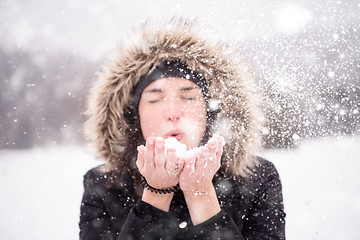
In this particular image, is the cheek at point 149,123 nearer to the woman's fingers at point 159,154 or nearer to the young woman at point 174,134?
the young woman at point 174,134

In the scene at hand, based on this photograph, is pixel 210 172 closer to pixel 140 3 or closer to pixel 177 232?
pixel 177 232

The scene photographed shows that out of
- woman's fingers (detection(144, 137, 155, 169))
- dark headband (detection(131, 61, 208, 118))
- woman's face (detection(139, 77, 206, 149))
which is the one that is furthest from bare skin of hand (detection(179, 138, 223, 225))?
dark headband (detection(131, 61, 208, 118))

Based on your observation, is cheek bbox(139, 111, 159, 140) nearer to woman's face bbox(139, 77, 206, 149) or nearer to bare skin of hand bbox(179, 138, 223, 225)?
woman's face bbox(139, 77, 206, 149)

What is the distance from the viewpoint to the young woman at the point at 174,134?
96 cm

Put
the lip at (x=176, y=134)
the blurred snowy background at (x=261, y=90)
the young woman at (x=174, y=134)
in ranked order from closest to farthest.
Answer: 1. the young woman at (x=174, y=134)
2. the lip at (x=176, y=134)
3. the blurred snowy background at (x=261, y=90)

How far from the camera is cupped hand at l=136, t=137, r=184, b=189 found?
2.62 ft

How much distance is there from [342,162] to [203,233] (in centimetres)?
253

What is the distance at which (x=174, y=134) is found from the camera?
1.06 meters

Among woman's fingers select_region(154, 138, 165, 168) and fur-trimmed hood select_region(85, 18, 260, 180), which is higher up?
fur-trimmed hood select_region(85, 18, 260, 180)

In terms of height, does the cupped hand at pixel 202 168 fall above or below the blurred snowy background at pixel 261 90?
below

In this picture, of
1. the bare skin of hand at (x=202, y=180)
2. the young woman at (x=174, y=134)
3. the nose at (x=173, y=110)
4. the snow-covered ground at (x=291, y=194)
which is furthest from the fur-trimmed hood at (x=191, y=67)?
the snow-covered ground at (x=291, y=194)

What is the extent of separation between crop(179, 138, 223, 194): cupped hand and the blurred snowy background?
53 centimetres

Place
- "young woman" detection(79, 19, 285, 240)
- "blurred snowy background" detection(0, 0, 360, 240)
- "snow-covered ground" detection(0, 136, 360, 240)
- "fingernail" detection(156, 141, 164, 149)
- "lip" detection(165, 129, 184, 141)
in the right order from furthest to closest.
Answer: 1. "snow-covered ground" detection(0, 136, 360, 240)
2. "blurred snowy background" detection(0, 0, 360, 240)
3. "lip" detection(165, 129, 184, 141)
4. "young woman" detection(79, 19, 285, 240)
5. "fingernail" detection(156, 141, 164, 149)

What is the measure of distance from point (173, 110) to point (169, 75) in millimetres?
155
